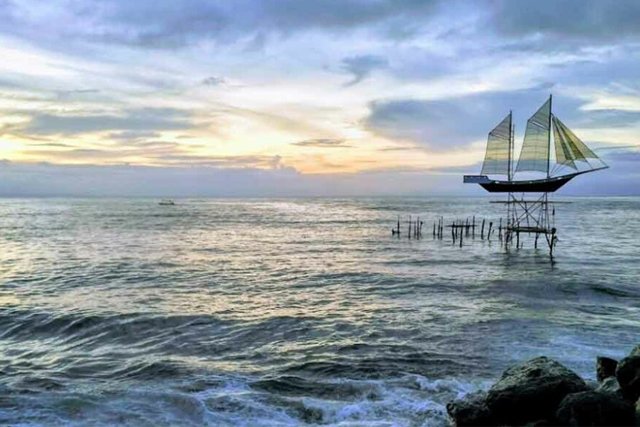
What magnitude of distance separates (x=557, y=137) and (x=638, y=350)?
121 ft

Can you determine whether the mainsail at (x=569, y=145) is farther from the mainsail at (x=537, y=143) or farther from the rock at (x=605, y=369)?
the rock at (x=605, y=369)

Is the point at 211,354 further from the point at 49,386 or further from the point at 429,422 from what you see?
the point at 429,422

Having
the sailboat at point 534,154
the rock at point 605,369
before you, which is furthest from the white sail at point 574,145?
the rock at point 605,369

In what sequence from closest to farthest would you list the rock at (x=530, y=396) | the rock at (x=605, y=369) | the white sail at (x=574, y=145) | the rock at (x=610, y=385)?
the rock at (x=530, y=396) → the rock at (x=610, y=385) → the rock at (x=605, y=369) → the white sail at (x=574, y=145)

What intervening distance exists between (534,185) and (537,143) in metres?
5.50

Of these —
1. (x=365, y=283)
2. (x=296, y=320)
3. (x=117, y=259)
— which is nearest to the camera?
(x=296, y=320)

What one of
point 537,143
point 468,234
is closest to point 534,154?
point 537,143

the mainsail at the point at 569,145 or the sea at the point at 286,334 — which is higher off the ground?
the mainsail at the point at 569,145

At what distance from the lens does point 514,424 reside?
1023 cm

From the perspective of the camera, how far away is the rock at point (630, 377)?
33.9 feet

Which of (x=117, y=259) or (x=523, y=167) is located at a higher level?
(x=523, y=167)

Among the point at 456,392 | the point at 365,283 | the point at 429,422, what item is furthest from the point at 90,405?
the point at 365,283

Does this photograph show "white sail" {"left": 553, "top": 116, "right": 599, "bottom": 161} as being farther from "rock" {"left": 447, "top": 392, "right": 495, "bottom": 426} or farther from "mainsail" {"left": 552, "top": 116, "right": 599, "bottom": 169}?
"rock" {"left": 447, "top": 392, "right": 495, "bottom": 426}

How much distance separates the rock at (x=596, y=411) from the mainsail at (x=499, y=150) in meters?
43.3
